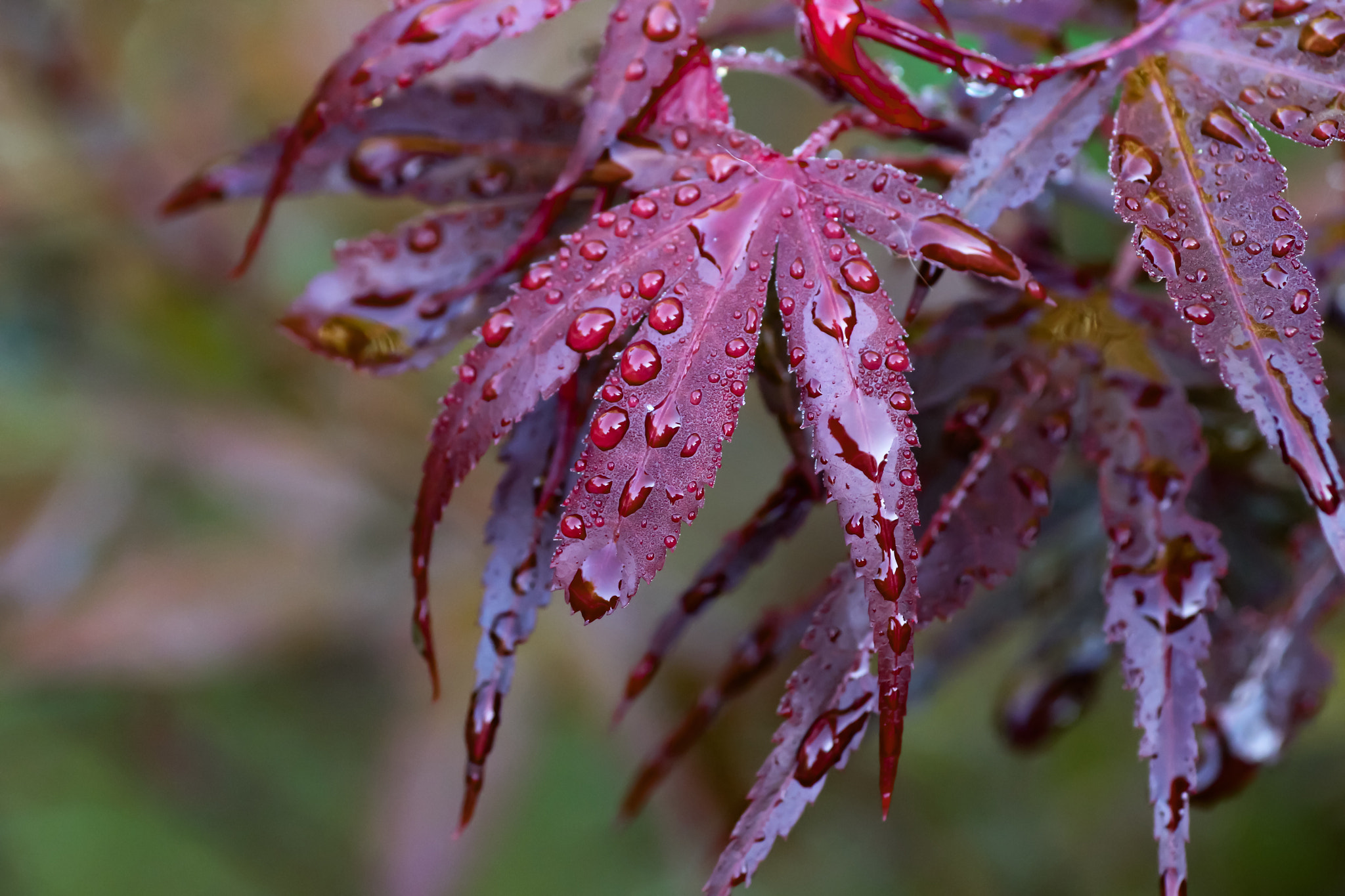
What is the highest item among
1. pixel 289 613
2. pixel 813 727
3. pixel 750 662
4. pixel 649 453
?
pixel 649 453

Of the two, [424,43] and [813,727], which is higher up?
[424,43]

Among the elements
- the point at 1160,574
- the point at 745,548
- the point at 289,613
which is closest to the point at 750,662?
the point at 745,548

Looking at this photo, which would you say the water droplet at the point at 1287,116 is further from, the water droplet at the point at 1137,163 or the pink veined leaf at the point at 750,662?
the pink veined leaf at the point at 750,662

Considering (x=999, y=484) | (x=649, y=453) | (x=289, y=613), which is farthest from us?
(x=289, y=613)

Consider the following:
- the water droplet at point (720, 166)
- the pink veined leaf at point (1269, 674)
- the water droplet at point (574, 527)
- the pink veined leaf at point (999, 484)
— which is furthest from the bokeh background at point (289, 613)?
the water droplet at point (574, 527)

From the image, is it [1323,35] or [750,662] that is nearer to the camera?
[1323,35]

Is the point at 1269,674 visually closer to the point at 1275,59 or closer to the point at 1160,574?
the point at 1160,574
